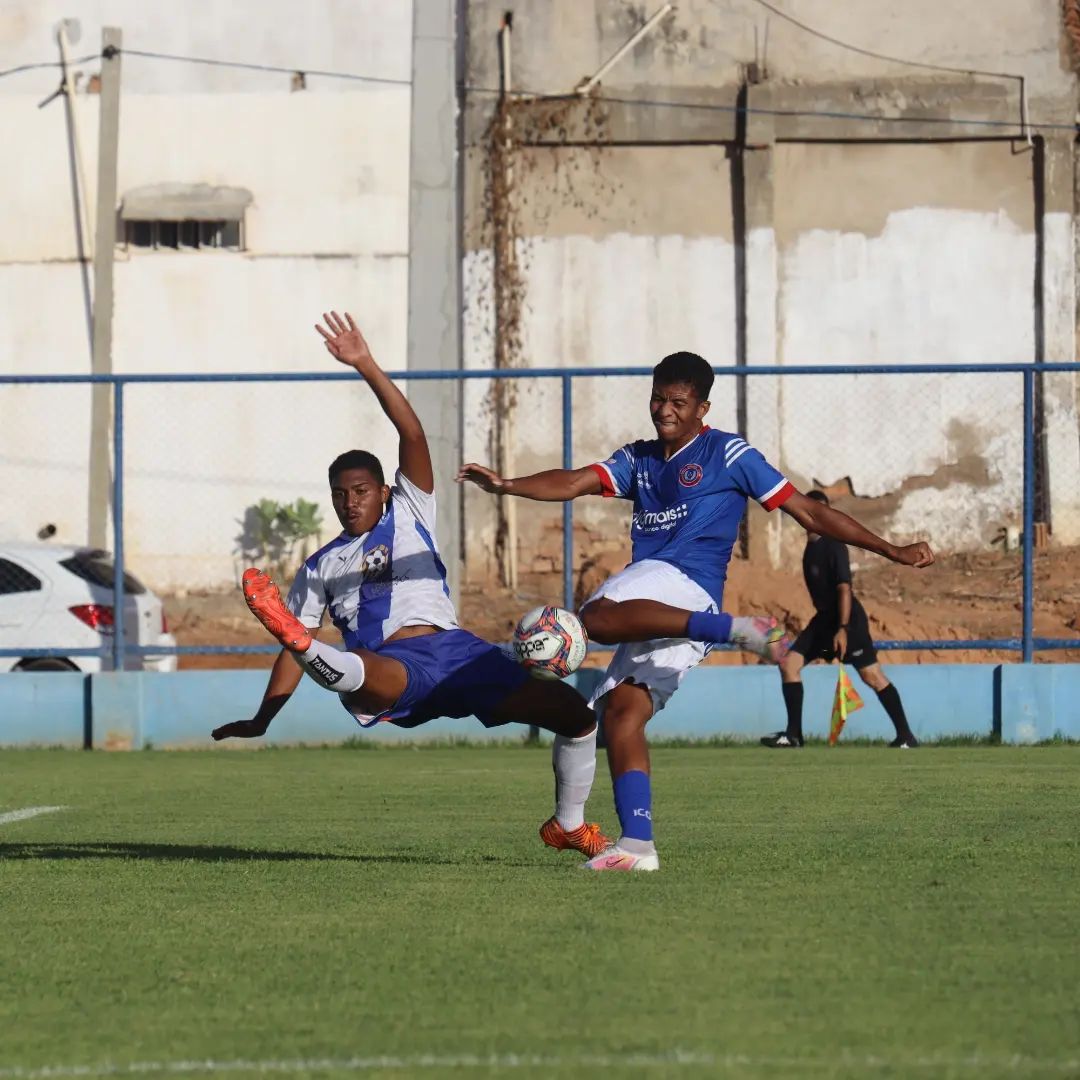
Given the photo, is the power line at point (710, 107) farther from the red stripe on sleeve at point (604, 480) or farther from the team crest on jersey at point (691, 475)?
the team crest on jersey at point (691, 475)

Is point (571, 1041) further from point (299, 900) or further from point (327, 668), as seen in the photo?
point (327, 668)

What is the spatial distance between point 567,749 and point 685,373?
143cm

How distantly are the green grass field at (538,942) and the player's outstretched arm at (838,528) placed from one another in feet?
3.55

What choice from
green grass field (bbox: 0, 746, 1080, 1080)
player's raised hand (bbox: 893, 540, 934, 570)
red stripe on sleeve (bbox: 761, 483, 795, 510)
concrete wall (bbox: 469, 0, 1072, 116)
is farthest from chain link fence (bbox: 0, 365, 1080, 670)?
red stripe on sleeve (bbox: 761, 483, 795, 510)

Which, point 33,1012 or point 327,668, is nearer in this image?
point 33,1012

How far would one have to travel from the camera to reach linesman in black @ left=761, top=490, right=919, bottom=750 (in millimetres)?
14328

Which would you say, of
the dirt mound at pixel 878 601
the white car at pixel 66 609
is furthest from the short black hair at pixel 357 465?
the dirt mound at pixel 878 601

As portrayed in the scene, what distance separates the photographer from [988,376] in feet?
75.8

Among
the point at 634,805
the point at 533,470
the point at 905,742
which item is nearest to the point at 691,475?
the point at 634,805

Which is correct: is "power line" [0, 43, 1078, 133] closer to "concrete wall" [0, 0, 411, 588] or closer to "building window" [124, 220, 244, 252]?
"concrete wall" [0, 0, 411, 588]

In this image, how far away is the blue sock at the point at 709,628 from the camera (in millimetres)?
6859

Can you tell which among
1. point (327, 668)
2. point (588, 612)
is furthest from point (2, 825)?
point (588, 612)

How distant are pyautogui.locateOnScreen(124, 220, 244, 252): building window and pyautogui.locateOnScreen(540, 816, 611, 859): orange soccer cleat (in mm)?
18275

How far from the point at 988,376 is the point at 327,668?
17441 mm
